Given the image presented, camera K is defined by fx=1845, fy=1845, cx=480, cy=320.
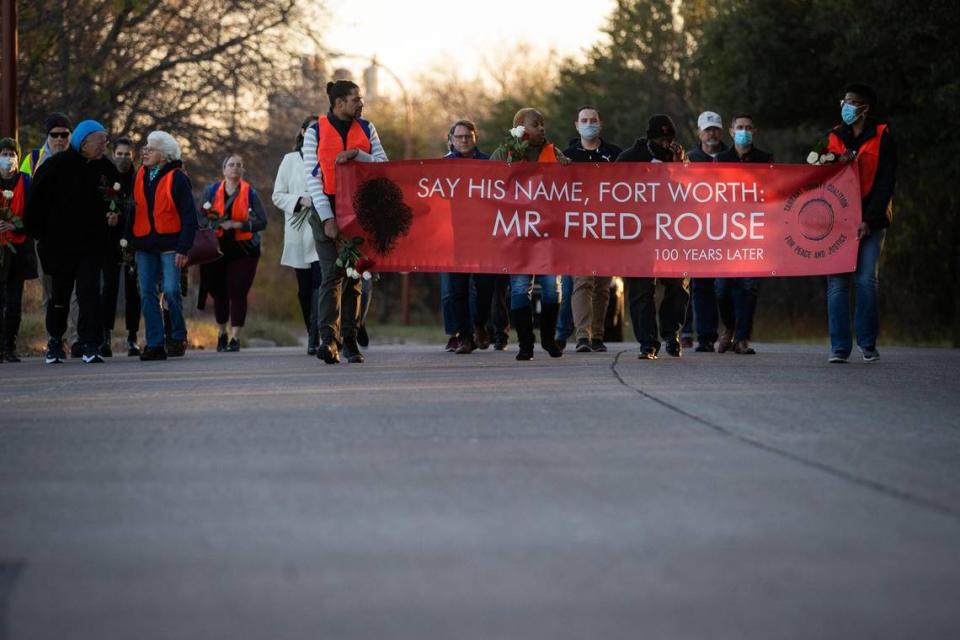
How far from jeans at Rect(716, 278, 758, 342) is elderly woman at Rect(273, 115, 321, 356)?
12.1 feet

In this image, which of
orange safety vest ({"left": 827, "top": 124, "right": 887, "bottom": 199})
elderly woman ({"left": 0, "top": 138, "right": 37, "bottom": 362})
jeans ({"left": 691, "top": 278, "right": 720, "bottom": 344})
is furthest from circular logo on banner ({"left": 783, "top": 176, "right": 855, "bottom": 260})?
elderly woman ({"left": 0, "top": 138, "right": 37, "bottom": 362})

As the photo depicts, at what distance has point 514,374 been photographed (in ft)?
43.0

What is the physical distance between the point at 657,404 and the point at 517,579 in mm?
5102

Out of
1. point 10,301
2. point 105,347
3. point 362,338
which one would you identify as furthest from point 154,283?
point 362,338

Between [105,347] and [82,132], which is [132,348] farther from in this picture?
[82,132]

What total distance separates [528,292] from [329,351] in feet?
5.72

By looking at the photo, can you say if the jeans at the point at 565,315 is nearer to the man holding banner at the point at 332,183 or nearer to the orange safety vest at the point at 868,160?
the man holding banner at the point at 332,183

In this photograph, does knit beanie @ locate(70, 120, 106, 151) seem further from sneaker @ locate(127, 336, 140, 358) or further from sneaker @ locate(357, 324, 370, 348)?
sneaker @ locate(357, 324, 370, 348)

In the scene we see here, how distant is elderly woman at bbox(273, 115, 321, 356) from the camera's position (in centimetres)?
1700

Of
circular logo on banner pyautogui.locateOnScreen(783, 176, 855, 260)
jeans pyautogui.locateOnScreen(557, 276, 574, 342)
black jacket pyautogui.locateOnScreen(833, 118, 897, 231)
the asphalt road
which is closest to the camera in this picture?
the asphalt road

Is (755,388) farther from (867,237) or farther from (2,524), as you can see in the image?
(2,524)

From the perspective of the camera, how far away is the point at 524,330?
48.6 feet

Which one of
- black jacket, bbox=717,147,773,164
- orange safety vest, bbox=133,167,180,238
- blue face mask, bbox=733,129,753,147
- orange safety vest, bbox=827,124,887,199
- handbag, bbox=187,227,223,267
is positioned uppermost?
blue face mask, bbox=733,129,753,147

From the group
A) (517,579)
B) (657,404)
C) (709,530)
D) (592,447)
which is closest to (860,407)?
(657,404)
